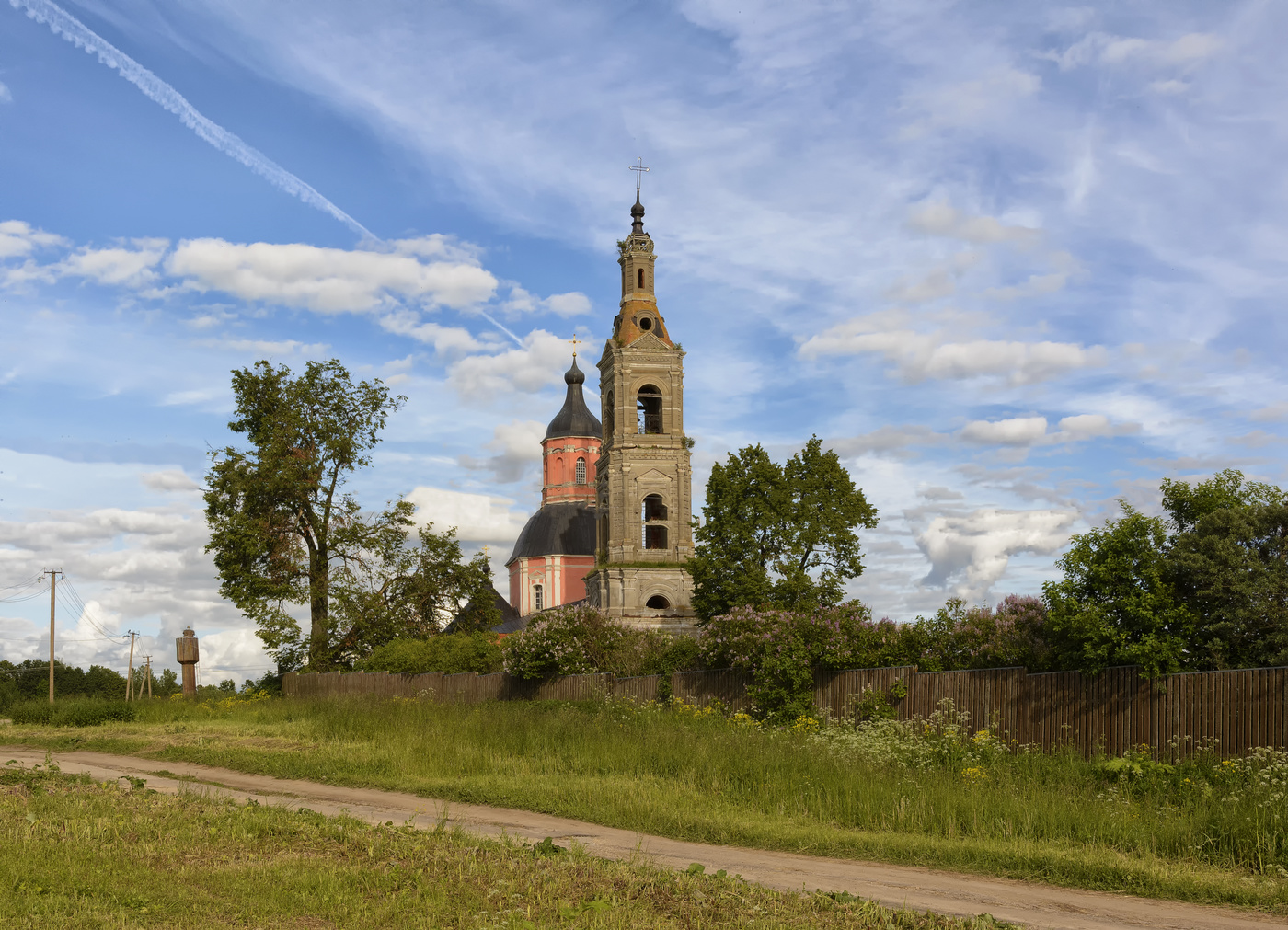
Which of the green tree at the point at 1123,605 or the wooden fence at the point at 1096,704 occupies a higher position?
the green tree at the point at 1123,605

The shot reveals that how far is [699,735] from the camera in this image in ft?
55.7

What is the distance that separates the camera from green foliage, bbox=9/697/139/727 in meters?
28.9

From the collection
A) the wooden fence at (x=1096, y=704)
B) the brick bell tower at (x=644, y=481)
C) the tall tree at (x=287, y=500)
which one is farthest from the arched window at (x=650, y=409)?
the wooden fence at (x=1096, y=704)

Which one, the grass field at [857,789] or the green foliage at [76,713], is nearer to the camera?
the grass field at [857,789]

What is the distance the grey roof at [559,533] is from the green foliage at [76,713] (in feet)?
200

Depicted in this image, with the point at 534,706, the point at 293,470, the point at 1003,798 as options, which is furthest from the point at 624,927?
the point at 293,470

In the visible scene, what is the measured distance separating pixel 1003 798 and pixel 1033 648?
7126 millimetres

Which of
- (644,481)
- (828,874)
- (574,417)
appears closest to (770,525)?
(644,481)

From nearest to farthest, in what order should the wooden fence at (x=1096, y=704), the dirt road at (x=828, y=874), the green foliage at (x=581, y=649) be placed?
1. the dirt road at (x=828, y=874)
2. the wooden fence at (x=1096, y=704)
3. the green foliage at (x=581, y=649)

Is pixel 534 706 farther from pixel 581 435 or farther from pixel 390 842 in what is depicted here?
pixel 581 435

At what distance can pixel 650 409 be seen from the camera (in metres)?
64.4

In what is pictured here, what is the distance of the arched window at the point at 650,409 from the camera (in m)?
63.4

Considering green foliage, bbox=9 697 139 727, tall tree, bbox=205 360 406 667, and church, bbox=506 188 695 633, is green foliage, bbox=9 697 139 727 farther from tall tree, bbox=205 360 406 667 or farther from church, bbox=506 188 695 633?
church, bbox=506 188 695 633

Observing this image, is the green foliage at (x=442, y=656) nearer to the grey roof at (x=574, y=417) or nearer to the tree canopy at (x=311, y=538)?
the tree canopy at (x=311, y=538)
